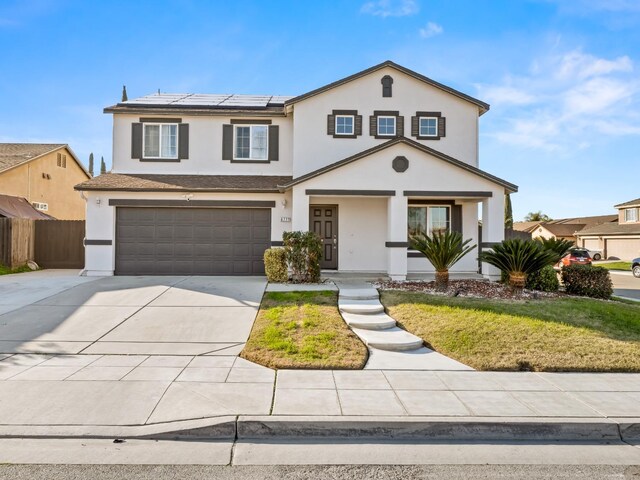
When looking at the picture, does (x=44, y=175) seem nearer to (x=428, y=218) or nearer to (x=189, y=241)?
(x=189, y=241)

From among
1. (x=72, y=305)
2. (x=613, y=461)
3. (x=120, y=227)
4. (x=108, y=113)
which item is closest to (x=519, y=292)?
(x=613, y=461)

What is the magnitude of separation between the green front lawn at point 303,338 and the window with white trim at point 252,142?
7244 millimetres

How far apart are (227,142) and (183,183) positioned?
7.53 ft

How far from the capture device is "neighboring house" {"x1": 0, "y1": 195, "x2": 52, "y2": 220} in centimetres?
1888

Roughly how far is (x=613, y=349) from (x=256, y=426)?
20.4ft

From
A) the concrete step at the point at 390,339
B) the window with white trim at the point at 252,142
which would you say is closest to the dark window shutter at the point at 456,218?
the window with white trim at the point at 252,142

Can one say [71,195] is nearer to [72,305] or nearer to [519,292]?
[72,305]

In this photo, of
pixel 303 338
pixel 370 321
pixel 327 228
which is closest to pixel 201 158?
pixel 327 228

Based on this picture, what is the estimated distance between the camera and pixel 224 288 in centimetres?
1155

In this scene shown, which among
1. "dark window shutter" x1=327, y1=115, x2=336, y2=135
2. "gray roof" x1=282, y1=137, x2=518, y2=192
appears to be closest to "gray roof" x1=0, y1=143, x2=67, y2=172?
"dark window shutter" x1=327, y1=115, x2=336, y2=135

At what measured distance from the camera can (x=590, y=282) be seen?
11.6 m

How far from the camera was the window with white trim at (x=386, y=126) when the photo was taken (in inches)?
595

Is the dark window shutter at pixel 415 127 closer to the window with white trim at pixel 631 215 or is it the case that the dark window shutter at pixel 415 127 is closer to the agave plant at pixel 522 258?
the agave plant at pixel 522 258

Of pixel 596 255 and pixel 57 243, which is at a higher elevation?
pixel 57 243
